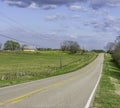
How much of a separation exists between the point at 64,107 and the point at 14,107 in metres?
1.96

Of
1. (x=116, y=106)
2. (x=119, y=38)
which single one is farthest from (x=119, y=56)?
(x=116, y=106)

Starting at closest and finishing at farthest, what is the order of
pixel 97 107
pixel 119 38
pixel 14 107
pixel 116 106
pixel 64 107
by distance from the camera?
pixel 14 107 < pixel 64 107 < pixel 97 107 < pixel 116 106 < pixel 119 38

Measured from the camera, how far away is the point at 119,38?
11025cm

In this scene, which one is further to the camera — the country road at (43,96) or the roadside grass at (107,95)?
the roadside grass at (107,95)

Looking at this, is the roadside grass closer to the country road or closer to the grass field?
the country road

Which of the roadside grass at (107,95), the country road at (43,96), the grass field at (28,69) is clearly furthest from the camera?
the grass field at (28,69)

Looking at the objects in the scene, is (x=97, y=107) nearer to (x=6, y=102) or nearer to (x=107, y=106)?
(x=107, y=106)

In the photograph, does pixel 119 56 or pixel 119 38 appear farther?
pixel 119 38

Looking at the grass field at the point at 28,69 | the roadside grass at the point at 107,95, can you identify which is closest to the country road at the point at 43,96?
the roadside grass at the point at 107,95

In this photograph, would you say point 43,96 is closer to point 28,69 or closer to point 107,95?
point 107,95

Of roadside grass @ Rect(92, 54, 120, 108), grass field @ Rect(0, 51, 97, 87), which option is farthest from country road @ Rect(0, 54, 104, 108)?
grass field @ Rect(0, 51, 97, 87)

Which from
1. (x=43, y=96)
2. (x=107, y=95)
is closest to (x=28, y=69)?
(x=107, y=95)

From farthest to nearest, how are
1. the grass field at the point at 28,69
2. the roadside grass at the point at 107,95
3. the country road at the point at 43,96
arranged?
the grass field at the point at 28,69 → the roadside grass at the point at 107,95 → the country road at the point at 43,96

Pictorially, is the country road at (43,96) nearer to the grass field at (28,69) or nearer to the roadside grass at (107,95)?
A: the roadside grass at (107,95)
